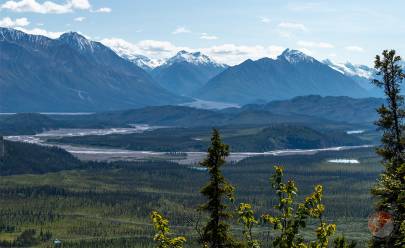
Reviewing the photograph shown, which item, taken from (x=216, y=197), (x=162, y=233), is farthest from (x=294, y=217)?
(x=216, y=197)

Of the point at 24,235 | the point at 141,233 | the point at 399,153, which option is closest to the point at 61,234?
the point at 24,235

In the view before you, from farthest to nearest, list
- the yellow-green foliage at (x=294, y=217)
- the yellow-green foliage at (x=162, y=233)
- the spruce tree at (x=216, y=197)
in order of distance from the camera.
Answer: the spruce tree at (x=216, y=197)
the yellow-green foliage at (x=162, y=233)
the yellow-green foliage at (x=294, y=217)

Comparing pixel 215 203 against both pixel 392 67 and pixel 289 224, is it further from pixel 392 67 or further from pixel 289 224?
pixel 392 67

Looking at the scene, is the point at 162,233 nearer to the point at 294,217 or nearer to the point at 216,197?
the point at 294,217

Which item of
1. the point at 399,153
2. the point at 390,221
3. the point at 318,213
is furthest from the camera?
the point at 399,153

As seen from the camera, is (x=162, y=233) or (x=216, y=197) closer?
(x=162, y=233)

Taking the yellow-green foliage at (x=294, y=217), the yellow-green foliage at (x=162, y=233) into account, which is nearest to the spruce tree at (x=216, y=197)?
the yellow-green foliage at (x=162, y=233)

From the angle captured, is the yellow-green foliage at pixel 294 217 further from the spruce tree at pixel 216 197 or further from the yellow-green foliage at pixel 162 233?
the spruce tree at pixel 216 197

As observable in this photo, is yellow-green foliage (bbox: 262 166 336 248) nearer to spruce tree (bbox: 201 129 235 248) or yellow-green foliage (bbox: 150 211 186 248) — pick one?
yellow-green foliage (bbox: 150 211 186 248)
